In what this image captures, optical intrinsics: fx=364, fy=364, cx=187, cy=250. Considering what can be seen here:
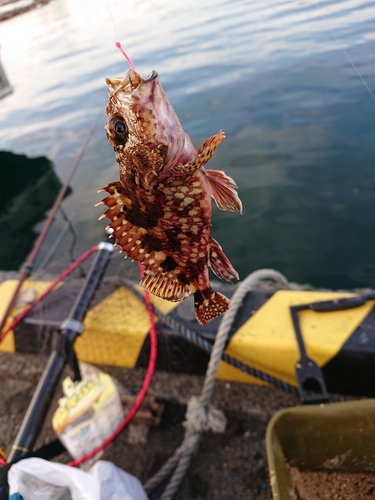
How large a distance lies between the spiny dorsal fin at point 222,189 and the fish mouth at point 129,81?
455 millimetres

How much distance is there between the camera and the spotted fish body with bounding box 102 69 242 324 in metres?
1.37

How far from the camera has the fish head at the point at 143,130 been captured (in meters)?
1.33

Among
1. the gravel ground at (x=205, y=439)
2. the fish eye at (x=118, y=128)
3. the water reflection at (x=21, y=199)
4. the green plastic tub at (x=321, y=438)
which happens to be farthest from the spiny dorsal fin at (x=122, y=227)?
the water reflection at (x=21, y=199)

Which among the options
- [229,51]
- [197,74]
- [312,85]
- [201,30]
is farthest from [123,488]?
[201,30]

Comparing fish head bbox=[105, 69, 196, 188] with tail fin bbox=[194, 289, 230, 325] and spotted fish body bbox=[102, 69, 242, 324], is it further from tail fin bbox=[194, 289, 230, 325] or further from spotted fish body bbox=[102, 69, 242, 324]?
tail fin bbox=[194, 289, 230, 325]

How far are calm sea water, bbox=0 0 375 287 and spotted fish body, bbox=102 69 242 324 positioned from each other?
0.95 feet

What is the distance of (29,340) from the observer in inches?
146

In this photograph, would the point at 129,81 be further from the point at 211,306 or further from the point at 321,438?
the point at 321,438

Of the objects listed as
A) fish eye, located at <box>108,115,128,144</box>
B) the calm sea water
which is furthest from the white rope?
the calm sea water

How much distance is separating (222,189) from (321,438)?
1746 millimetres

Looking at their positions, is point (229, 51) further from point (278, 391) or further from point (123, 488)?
point (123, 488)

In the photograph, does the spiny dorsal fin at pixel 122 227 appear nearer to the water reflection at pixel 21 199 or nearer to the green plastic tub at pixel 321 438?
the green plastic tub at pixel 321 438

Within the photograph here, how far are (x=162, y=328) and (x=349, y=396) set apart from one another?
165 centimetres

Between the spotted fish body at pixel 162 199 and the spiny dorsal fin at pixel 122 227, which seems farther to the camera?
the spiny dorsal fin at pixel 122 227
